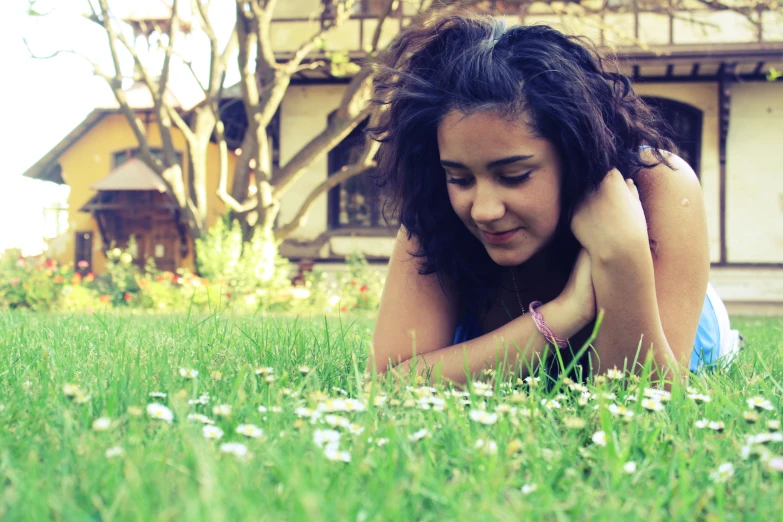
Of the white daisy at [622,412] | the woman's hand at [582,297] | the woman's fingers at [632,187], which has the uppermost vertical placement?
the woman's fingers at [632,187]

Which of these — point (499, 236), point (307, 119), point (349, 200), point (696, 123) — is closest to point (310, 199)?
point (349, 200)

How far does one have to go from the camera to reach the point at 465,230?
2.44 m

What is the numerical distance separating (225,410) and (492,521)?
1.82 ft

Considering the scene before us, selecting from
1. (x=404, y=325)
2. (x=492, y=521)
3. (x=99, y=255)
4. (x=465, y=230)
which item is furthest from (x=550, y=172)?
(x=99, y=255)

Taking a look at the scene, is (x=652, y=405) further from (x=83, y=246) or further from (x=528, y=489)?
(x=83, y=246)

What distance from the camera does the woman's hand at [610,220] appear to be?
202 centimetres

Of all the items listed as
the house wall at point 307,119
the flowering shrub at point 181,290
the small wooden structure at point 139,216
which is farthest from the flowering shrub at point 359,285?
the small wooden structure at point 139,216

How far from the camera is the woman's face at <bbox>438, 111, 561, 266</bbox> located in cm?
194

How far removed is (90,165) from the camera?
649 inches

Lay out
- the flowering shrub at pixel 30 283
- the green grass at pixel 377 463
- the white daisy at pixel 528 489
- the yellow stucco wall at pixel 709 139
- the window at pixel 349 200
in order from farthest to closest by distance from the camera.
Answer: the window at pixel 349 200 < the yellow stucco wall at pixel 709 139 < the flowering shrub at pixel 30 283 < the white daisy at pixel 528 489 < the green grass at pixel 377 463

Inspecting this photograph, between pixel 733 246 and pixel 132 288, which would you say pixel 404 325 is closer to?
pixel 132 288

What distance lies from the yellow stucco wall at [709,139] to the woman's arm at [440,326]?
10.3 meters

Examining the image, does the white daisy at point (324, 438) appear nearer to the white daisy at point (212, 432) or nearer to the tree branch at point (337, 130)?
the white daisy at point (212, 432)

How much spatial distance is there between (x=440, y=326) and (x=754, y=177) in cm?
1095
